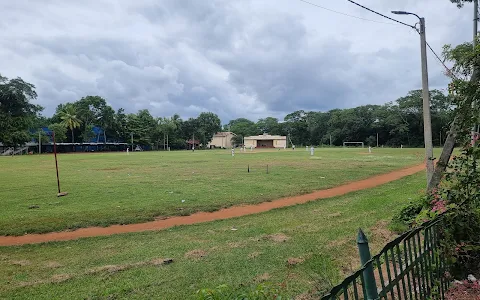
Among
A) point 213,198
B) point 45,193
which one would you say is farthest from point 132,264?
point 45,193

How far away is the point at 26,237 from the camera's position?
8938 millimetres

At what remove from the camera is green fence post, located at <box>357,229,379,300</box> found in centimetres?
220

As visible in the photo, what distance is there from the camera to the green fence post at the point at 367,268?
7.23 ft

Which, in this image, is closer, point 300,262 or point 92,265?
point 300,262

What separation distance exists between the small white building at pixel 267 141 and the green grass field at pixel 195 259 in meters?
94.1

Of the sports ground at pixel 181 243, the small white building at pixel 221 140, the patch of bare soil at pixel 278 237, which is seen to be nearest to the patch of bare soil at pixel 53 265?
the sports ground at pixel 181 243

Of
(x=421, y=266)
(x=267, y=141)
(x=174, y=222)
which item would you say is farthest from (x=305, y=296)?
(x=267, y=141)

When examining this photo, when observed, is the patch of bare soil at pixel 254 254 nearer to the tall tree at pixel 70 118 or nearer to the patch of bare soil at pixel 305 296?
the patch of bare soil at pixel 305 296

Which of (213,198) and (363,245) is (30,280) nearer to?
(363,245)

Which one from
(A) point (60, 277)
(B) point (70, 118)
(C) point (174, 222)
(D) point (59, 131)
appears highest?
(B) point (70, 118)

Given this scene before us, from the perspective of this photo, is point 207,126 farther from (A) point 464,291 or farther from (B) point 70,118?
(A) point 464,291

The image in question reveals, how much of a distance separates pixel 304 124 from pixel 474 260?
363 feet

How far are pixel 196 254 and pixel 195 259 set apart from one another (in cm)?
32

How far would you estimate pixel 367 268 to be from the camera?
224cm
